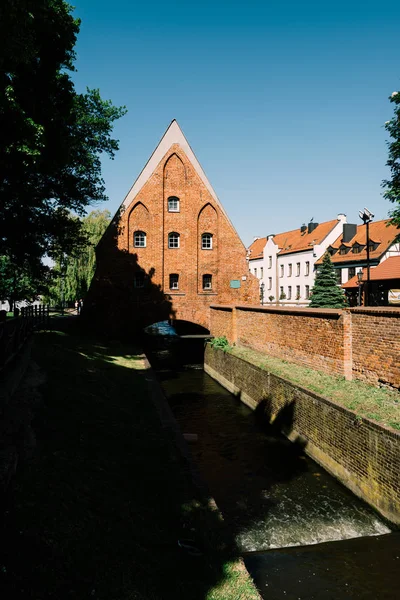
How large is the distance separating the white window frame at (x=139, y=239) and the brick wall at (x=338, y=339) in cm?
1039

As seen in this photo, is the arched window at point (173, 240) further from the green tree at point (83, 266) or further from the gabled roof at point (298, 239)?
the gabled roof at point (298, 239)

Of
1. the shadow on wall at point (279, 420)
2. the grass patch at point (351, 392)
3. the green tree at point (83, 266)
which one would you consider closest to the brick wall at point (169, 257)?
the grass patch at point (351, 392)

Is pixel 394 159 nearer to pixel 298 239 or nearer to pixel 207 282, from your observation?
pixel 207 282

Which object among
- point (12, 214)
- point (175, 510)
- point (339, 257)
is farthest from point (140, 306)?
point (339, 257)

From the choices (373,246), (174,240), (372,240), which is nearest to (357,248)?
(372,240)

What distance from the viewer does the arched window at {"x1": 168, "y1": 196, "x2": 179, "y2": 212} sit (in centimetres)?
2777

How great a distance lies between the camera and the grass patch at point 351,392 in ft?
30.2

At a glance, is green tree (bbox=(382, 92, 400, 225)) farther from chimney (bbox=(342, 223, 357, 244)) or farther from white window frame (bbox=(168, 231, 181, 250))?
chimney (bbox=(342, 223, 357, 244))

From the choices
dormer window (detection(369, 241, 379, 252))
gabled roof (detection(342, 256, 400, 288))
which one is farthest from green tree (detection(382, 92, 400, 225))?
dormer window (detection(369, 241, 379, 252))

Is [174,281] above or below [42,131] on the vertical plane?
below

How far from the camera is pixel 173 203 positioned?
91.4 feet

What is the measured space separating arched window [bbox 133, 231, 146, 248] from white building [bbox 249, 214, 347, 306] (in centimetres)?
2030

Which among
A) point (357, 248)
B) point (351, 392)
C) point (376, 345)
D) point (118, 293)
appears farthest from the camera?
point (357, 248)

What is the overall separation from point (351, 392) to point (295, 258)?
42004 millimetres
